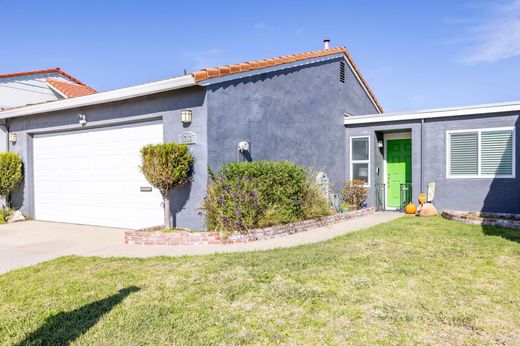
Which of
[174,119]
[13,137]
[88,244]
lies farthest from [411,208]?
[13,137]

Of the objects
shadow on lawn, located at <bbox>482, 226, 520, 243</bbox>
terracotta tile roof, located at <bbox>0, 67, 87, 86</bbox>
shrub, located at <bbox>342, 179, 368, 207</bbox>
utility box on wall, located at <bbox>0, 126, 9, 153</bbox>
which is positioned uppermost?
terracotta tile roof, located at <bbox>0, 67, 87, 86</bbox>

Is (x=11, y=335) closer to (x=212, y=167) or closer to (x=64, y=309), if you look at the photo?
(x=64, y=309)

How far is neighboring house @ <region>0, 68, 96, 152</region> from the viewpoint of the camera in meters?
13.1

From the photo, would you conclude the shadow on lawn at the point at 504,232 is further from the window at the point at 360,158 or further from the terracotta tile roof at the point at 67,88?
the terracotta tile roof at the point at 67,88

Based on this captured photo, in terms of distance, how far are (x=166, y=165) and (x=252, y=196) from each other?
188 cm

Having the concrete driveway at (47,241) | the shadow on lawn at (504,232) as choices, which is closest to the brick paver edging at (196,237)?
the concrete driveway at (47,241)

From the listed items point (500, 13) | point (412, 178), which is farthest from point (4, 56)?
point (500, 13)

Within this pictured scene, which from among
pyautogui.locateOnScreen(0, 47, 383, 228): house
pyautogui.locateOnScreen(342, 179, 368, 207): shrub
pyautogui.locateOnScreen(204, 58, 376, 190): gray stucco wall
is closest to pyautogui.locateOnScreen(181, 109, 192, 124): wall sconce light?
pyautogui.locateOnScreen(0, 47, 383, 228): house

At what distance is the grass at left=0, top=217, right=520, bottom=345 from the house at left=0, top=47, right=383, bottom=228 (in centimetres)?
316

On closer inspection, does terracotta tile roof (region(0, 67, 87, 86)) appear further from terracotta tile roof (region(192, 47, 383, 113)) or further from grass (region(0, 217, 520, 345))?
grass (region(0, 217, 520, 345))

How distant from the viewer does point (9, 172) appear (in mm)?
10969

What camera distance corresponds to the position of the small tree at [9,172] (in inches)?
427

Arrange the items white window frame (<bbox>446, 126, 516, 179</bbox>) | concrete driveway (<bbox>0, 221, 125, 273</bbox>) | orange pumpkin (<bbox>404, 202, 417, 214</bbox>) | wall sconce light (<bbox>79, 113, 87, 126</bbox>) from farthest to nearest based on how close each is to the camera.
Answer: orange pumpkin (<bbox>404, 202, 417, 214</bbox>) → white window frame (<bbox>446, 126, 516, 179</bbox>) → wall sconce light (<bbox>79, 113, 87, 126</bbox>) → concrete driveway (<bbox>0, 221, 125, 273</bbox>)

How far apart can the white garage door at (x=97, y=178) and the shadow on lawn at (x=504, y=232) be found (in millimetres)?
7286
